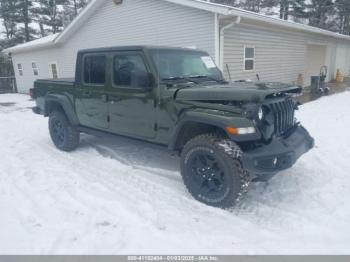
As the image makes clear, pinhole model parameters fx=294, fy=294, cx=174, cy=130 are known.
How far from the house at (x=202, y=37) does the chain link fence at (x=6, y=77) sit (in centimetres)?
415

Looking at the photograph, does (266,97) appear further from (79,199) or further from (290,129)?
(79,199)

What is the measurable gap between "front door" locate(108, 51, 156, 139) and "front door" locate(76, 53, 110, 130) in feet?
0.68

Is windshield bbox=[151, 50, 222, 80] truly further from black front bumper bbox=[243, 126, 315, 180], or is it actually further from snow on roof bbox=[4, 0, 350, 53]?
snow on roof bbox=[4, 0, 350, 53]

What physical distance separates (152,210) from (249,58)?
9.38 m

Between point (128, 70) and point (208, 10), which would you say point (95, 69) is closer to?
point (128, 70)

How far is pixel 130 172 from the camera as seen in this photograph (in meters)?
4.64

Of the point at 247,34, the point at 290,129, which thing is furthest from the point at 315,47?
the point at 290,129

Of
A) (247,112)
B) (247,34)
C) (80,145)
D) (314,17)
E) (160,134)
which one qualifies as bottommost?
(80,145)

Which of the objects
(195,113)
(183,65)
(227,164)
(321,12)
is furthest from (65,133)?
(321,12)

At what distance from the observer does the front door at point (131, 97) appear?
162 inches

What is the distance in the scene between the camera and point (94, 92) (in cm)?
499

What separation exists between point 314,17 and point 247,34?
89.4 ft

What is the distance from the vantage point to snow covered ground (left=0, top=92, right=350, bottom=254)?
2.85 m

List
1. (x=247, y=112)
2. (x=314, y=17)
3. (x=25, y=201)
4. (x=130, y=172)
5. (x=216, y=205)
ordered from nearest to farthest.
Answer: (x=247, y=112)
(x=216, y=205)
(x=25, y=201)
(x=130, y=172)
(x=314, y=17)
